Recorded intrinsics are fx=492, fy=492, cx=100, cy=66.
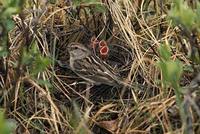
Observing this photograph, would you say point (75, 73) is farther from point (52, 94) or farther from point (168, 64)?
point (168, 64)

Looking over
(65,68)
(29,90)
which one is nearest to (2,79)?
(29,90)

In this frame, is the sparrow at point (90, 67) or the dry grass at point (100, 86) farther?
the sparrow at point (90, 67)

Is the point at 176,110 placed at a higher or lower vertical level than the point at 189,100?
lower

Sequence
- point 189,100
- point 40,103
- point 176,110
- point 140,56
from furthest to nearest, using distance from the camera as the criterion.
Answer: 1. point 140,56
2. point 40,103
3. point 176,110
4. point 189,100

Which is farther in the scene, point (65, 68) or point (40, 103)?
point (65, 68)

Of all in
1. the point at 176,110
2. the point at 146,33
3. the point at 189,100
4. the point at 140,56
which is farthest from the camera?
the point at 146,33

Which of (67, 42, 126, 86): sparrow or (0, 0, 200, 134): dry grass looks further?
(67, 42, 126, 86): sparrow

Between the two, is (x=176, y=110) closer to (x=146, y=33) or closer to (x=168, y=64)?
(x=168, y=64)
